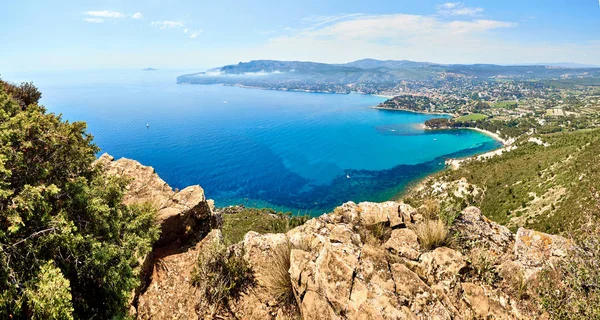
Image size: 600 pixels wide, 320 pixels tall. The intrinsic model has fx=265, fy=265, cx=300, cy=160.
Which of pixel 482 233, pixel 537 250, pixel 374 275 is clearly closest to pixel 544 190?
pixel 482 233

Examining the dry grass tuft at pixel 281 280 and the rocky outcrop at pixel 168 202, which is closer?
the dry grass tuft at pixel 281 280

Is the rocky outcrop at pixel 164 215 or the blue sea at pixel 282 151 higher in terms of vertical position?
the rocky outcrop at pixel 164 215

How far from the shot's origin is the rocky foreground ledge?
5.81 metres

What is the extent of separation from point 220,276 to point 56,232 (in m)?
3.88

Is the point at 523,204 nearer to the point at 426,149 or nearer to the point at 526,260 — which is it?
the point at 526,260

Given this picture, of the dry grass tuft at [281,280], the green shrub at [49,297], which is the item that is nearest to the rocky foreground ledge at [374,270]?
the dry grass tuft at [281,280]

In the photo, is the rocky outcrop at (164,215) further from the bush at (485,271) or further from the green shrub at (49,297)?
the bush at (485,271)

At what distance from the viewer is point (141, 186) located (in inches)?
511

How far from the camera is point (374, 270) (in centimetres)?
623

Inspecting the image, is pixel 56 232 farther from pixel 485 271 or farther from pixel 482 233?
pixel 482 233

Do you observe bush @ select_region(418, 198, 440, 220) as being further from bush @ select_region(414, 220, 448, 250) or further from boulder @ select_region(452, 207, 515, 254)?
bush @ select_region(414, 220, 448, 250)

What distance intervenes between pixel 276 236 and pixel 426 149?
131 m

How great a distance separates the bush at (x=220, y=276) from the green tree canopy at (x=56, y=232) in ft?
5.45

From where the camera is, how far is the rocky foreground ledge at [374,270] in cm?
581
